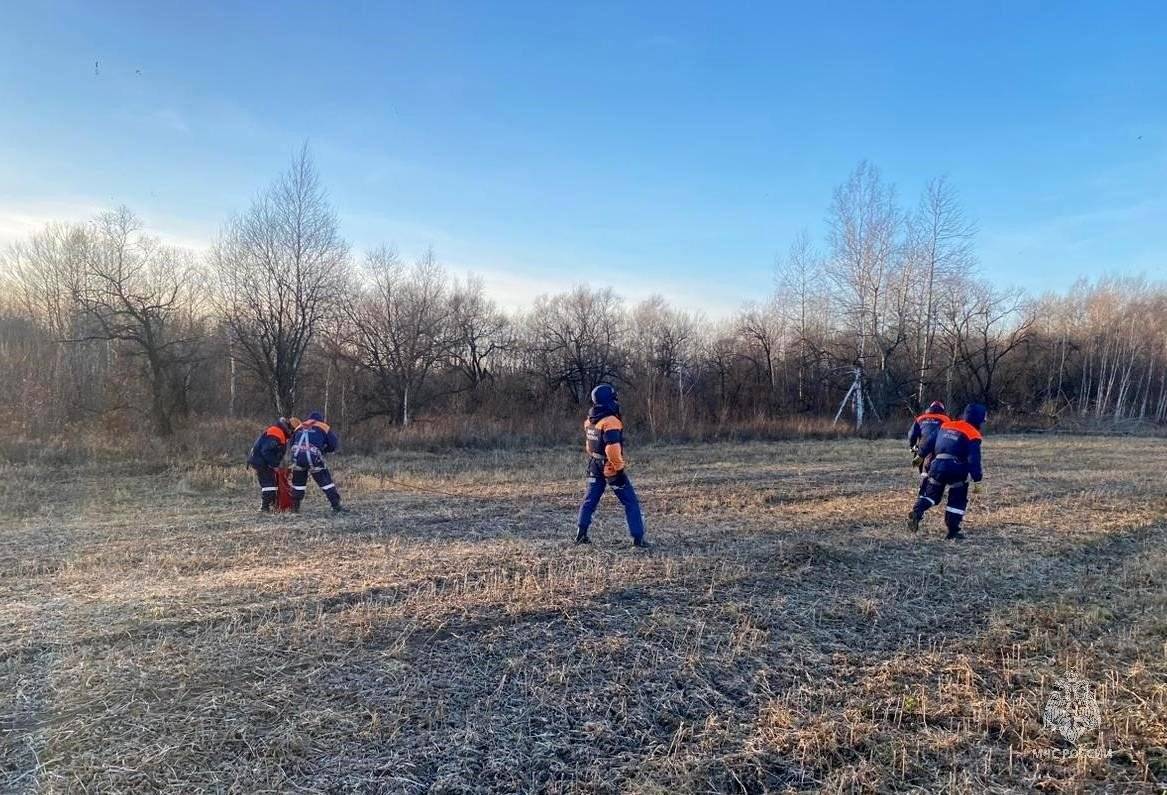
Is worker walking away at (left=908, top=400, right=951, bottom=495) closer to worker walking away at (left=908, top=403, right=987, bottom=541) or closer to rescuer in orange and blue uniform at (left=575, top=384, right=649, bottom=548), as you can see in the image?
worker walking away at (left=908, top=403, right=987, bottom=541)

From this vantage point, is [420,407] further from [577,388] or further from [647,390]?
[647,390]

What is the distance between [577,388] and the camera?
38.1 m

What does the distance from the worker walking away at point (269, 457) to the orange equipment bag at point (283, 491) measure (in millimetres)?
65

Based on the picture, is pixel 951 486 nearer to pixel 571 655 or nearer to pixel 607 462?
pixel 607 462

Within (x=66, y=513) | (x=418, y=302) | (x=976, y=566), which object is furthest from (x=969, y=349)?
(x=66, y=513)

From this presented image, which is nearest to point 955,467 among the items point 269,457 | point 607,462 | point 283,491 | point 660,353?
point 607,462

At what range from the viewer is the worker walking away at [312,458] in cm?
1103

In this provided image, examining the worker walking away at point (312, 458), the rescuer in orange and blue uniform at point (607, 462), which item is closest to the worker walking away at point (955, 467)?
the rescuer in orange and blue uniform at point (607, 462)

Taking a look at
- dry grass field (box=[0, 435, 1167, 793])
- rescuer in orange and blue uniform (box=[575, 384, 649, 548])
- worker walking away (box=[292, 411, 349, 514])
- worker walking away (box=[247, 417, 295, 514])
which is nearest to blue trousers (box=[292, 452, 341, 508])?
worker walking away (box=[292, 411, 349, 514])

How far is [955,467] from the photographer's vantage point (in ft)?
30.6

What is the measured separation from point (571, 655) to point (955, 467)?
22.8 ft

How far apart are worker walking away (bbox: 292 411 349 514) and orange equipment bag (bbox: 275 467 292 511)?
0.09 metres

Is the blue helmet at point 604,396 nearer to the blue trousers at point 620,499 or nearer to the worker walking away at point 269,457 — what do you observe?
the blue trousers at point 620,499

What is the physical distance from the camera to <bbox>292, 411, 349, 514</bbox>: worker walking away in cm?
1103
